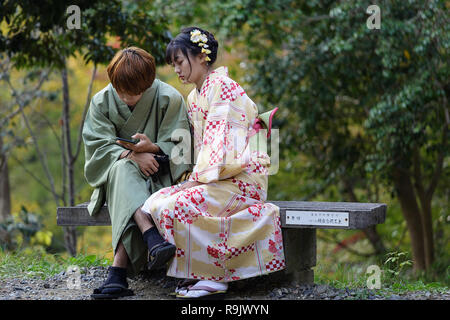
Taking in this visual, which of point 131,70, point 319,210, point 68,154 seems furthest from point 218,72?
point 68,154

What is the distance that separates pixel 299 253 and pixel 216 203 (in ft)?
2.43

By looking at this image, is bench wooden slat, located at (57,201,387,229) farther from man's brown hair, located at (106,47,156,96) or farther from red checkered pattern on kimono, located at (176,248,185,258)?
man's brown hair, located at (106,47,156,96)

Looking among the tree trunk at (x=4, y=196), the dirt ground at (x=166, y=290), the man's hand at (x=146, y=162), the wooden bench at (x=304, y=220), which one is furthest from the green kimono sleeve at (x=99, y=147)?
the tree trunk at (x=4, y=196)

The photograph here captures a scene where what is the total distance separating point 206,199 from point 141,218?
0.37 m

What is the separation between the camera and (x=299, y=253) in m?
3.72

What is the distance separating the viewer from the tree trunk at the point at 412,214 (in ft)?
23.0

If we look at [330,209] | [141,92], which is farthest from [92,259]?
[330,209]

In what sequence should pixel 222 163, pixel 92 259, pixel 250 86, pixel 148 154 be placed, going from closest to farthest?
pixel 222 163 < pixel 148 154 < pixel 92 259 < pixel 250 86

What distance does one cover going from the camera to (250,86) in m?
7.20

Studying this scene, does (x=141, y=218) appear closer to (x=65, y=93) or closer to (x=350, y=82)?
(x=65, y=93)

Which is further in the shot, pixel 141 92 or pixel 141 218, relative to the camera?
pixel 141 92

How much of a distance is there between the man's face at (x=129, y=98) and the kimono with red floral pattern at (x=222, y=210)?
0.44m

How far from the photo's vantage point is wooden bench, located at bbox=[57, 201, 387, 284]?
3301 mm

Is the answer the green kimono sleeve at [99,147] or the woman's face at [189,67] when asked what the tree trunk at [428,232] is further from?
the green kimono sleeve at [99,147]
